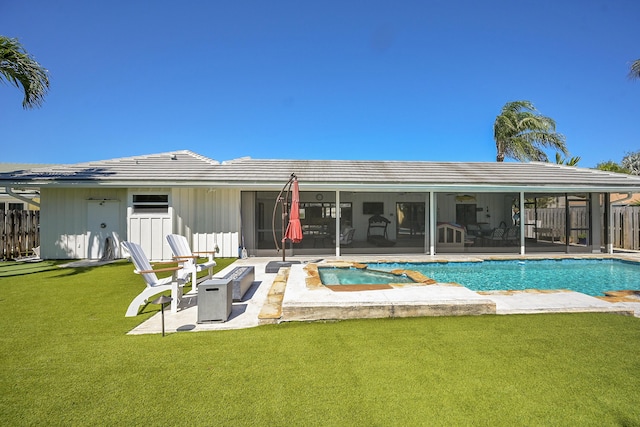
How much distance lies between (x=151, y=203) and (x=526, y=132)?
2502 cm

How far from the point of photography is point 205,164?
45.4ft

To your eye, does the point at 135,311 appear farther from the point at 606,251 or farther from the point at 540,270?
the point at 606,251

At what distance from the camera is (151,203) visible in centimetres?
1179

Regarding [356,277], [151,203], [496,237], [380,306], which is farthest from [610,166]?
[151,203]

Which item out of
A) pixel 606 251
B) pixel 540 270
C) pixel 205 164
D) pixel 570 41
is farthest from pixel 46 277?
pixel 570 41

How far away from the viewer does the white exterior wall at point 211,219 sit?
12.0 metres

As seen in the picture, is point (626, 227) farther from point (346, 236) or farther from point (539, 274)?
point (346, 236)

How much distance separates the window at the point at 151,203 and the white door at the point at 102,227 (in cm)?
89

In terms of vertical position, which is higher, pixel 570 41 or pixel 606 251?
pixel 570 41

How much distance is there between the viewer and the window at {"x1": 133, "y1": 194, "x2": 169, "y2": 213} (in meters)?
11.8

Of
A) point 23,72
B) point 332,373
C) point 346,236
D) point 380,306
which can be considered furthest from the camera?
point 346,236

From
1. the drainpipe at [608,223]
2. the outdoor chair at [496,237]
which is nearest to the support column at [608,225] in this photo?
the drainpipe at [608,223]

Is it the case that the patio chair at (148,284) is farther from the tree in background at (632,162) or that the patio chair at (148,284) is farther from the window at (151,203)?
the tree in background at (632,162)

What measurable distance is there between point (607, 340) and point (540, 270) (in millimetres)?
7171
